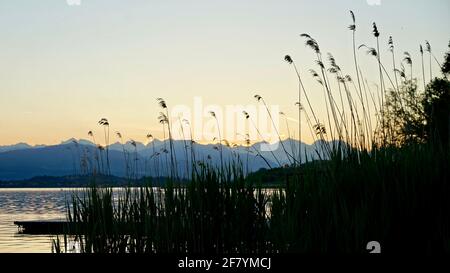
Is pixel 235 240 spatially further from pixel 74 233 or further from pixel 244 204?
pixel 74 233

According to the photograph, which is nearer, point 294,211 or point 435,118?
point 294,211

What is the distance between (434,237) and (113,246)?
15.3ft

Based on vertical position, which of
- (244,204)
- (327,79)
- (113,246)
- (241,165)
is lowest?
(113,246)

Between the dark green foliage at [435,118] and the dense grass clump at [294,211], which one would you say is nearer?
the dense grass clump at [294,211]

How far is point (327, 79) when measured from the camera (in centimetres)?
964

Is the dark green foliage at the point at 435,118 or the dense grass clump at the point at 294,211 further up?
the dark green foliage at the point at 435,118

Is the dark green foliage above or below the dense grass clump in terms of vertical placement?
above

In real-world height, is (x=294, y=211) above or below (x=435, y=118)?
below

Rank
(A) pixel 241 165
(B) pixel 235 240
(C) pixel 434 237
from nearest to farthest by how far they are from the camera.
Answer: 1. (C) pixel 434 237
2. (B) pixel 235 240
3. (A) pixel 241 165

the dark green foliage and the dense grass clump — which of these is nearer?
the dense grass clump
